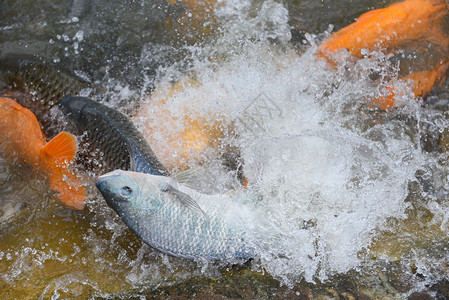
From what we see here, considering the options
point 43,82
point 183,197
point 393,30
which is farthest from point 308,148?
point 43,82

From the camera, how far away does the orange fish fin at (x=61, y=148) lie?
303cm

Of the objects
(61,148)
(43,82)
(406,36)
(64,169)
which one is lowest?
(64,169)

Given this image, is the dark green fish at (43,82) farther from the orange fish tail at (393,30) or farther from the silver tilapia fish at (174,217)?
the orange fish tail at (393,30)

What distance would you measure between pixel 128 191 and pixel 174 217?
33 centimetres

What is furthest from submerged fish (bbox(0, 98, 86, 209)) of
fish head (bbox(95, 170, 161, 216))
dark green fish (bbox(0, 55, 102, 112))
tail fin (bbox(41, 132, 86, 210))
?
fish head (bbox(95, 170, 161, 216))

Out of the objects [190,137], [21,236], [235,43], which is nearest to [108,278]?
[21,236]

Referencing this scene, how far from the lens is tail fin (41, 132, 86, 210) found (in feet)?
9.95

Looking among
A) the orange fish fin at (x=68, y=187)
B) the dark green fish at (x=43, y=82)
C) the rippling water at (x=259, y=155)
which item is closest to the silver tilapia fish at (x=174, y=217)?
the rippling water at (x=259, y=155)

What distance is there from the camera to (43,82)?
3.45 m

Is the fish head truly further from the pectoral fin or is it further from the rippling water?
the rippling water

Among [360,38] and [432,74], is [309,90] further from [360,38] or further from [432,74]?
[432,74]

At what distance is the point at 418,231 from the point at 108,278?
2.27 metres

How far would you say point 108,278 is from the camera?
2684 mm

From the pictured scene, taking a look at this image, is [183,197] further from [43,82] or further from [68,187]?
[43,82]
